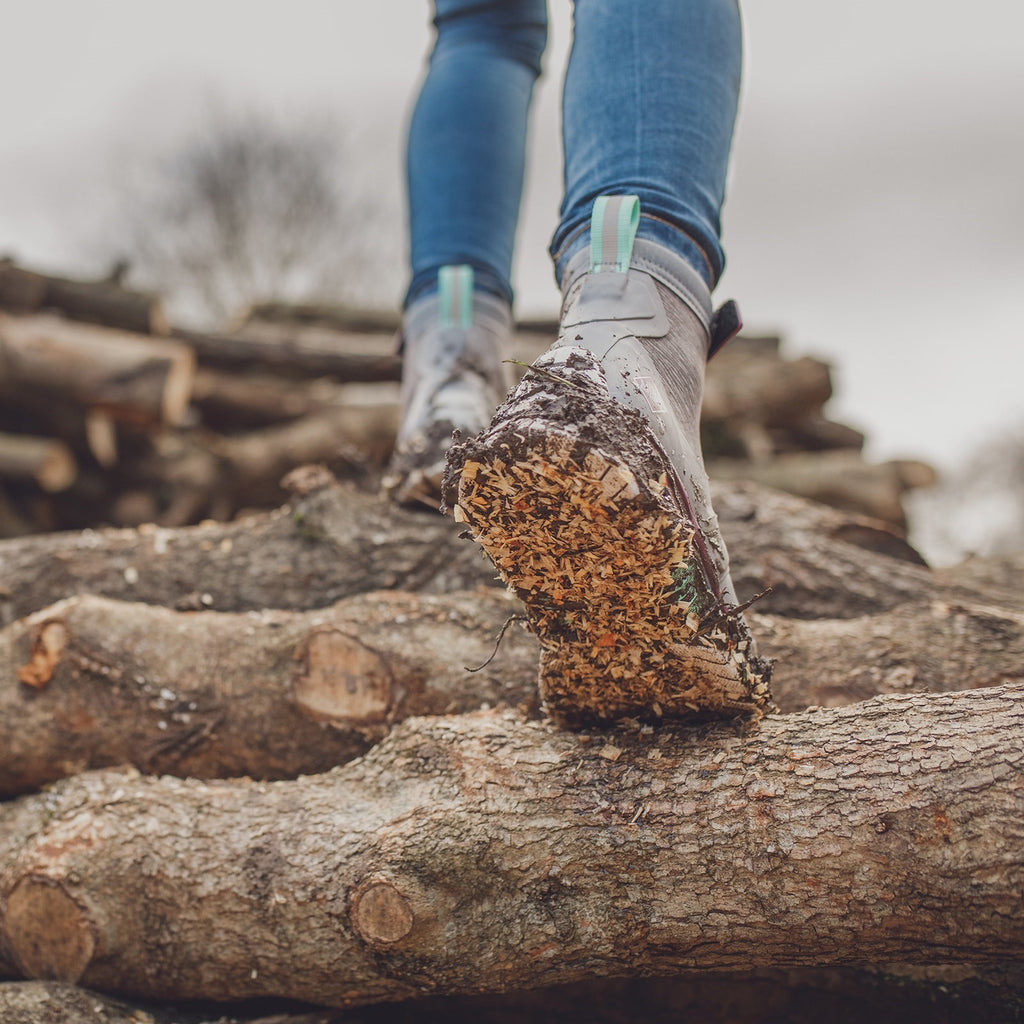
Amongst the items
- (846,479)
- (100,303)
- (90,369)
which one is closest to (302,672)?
(90,369)

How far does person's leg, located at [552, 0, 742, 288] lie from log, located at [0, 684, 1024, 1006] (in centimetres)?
64

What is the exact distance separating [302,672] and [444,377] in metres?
0.58

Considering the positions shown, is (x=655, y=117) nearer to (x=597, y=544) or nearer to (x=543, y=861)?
(x=597, y=544)

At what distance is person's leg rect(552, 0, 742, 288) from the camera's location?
111cm

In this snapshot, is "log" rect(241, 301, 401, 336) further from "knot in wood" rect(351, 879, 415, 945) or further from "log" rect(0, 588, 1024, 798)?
"knot in wood" rect(351, 879, 415, 945)

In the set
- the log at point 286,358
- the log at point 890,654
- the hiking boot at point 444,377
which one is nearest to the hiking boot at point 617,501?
the log at point 890,654

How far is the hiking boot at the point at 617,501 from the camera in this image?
0.87m

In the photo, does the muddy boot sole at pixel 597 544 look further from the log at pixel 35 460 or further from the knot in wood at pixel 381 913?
the log at pixel 35 460

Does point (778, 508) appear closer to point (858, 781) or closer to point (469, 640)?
point (469, 640)

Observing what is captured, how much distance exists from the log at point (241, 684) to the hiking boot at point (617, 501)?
311 millimetres

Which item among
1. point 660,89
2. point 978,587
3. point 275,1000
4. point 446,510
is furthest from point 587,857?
point 978,587

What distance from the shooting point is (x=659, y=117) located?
1120 mm

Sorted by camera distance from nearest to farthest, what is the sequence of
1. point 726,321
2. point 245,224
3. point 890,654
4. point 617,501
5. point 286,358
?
point 617,501
point 726,321
point 890,654
point 286,358
point 245,224

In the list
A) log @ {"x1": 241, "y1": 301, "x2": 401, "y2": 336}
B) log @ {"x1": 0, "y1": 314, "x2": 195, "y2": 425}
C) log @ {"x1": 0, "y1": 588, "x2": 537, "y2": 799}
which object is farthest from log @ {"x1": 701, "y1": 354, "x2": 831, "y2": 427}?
log @ {"x1": 0, "y1": 588, "x2": 537, "y2": 799}
